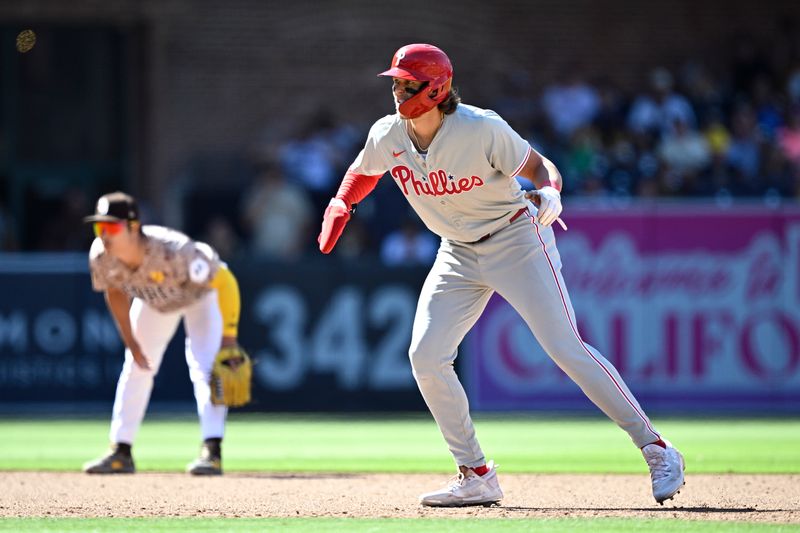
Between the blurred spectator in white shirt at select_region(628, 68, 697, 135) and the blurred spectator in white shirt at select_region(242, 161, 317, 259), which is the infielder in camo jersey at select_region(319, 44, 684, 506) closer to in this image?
the blurred spectator in white shirt at select_region(242, 161, 317, 259)

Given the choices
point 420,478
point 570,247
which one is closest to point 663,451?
point 420,478

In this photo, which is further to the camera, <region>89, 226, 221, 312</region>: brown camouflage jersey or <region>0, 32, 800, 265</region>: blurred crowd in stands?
<region>0, 32, 800, 265</region>: blurred crowd in stands

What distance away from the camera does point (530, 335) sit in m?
13.9

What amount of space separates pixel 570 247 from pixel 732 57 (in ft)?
24.5

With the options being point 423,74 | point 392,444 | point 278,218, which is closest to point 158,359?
point 392,444

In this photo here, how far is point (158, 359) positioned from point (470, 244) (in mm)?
2959

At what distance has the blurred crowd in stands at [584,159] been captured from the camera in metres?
15.6

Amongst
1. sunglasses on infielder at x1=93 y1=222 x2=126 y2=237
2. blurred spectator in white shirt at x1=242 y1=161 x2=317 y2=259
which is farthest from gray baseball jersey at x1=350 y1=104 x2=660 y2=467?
blurred spectator in white shirt at x1=242 y1=161 x2=317 y2=259

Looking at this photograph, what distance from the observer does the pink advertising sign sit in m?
14.0

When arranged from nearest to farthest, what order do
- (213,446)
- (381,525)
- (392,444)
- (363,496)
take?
(381,525), (363,496), (213,446), (392,444)

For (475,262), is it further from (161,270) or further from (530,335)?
(530,335)

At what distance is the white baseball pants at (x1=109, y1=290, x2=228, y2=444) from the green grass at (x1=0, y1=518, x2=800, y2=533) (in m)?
2.33

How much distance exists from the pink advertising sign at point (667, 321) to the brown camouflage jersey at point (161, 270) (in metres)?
5.60

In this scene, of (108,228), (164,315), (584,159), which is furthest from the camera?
(584,159)
